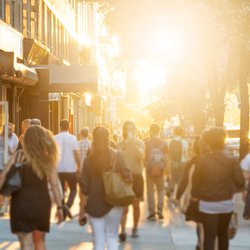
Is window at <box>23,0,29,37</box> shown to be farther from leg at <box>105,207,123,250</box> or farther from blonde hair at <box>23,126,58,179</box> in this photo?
blonde hair at <box>23,126,58,179</box>

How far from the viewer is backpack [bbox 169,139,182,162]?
18.4 meters

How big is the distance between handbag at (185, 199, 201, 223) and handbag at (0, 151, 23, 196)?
1.87 m

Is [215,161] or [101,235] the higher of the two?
[215,161]

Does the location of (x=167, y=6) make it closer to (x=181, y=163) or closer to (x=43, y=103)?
(x=181, y=163)

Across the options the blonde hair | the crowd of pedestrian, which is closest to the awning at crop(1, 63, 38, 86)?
the crowd of pedestrian

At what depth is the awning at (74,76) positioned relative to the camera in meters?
28.5

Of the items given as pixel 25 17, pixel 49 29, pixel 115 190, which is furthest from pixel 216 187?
pixel 49 29

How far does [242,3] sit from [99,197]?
11137mm

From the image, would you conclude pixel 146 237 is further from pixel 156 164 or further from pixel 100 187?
pixel 100 187

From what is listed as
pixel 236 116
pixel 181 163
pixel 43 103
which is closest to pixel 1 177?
pixel 181 163

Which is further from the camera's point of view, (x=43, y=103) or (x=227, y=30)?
(x=43, y=103)

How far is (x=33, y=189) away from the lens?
730 centimetres

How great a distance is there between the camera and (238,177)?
783cm

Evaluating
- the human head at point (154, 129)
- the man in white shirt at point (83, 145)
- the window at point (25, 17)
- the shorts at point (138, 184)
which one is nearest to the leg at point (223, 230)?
the shorts at point (138, 184)
